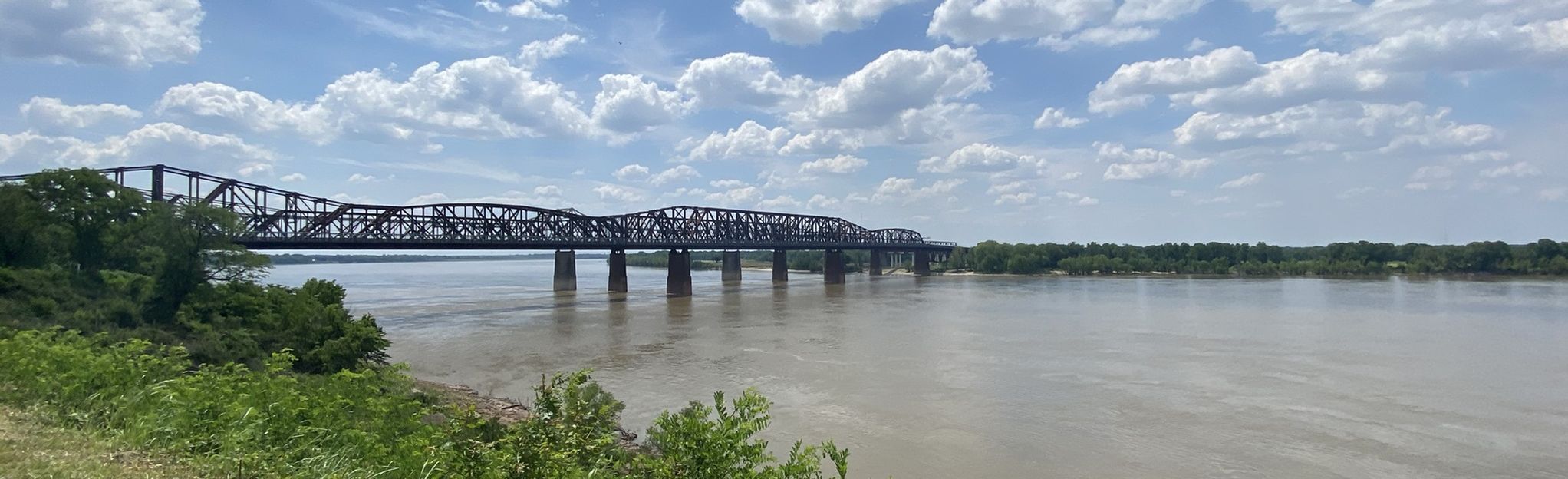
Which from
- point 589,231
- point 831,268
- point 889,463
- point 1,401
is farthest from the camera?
point 831,268

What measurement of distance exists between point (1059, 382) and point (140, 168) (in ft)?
132

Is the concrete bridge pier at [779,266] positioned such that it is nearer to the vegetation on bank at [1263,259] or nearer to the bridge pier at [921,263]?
the bridge pier at [921,263]

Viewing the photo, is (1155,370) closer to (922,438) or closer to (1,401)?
(922,438)

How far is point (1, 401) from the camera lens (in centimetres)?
629

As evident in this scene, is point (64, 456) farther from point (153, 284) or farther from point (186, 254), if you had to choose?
point (186, 254)

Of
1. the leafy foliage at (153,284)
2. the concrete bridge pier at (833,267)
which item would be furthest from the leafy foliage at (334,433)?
the concrete bridge pier at (833,267)

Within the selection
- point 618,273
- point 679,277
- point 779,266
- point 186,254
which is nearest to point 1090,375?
point 186,254

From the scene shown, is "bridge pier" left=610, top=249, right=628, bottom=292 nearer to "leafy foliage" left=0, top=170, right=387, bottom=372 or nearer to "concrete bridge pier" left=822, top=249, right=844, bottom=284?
"concrete bridge pier" left=822, top=249, right=844, bottom=284

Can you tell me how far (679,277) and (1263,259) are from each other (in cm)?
8237

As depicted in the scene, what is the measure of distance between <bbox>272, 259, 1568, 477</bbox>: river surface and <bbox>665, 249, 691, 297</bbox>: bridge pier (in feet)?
45.8

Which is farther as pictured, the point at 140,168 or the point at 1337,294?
the point at 1337,294

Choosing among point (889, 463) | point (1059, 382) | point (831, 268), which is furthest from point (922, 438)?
point (831, 268)

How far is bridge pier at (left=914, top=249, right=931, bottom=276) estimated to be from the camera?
114562 mm

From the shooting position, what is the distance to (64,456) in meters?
4.86
